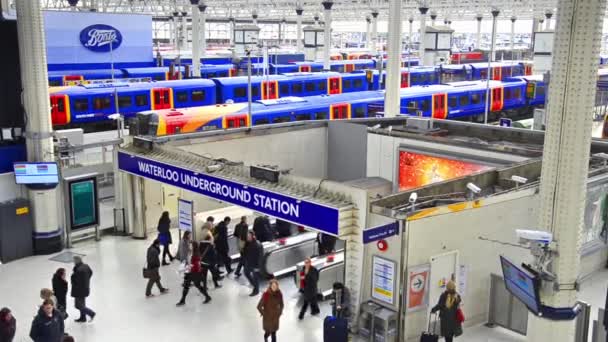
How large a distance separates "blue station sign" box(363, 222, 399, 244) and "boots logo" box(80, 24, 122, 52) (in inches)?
1031

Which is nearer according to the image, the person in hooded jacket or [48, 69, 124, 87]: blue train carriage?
the person in hooded jacket

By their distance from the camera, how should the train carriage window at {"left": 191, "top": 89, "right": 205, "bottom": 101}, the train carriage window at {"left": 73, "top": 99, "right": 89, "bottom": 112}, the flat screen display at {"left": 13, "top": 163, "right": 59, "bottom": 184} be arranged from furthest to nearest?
the train carriage window at {"left": 191, "top": 89, "right": 205, "bottom": 101}
the train carriage window at {"left": 73, "top": 99, "right": 89, "bottom": 112}
the flat screen display at {"left": 13, "top": 163, "right": 59, "bottom": 184}

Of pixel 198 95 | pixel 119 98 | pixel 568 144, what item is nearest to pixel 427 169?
pixel 568 144

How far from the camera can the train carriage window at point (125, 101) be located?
27.0m

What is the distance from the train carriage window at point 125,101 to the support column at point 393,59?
10947 millimetres

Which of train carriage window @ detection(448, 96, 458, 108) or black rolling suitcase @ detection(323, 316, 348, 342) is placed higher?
train carriage window @ detection(448, 96, 458, 108)

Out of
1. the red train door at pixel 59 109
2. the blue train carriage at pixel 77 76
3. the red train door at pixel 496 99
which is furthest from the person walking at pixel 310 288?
the red train door at pixel 496 99

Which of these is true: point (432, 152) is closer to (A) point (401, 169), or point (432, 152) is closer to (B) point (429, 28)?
(A) point (401, 169)

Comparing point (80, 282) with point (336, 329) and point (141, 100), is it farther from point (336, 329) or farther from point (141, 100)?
point (141, 100)

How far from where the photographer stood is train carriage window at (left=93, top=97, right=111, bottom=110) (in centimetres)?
2644

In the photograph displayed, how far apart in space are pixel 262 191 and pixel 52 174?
18.4ft

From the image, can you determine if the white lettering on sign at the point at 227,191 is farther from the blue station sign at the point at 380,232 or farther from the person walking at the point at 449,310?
the person walking at the point at 449,310

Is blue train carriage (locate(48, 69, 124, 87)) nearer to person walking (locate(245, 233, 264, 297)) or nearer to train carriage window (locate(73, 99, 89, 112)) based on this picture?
train carriage window (locate(73, 99, 89, 112))

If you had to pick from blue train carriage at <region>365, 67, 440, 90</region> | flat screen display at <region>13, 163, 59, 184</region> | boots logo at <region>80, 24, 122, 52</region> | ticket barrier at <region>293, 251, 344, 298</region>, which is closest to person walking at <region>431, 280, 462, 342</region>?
ticket barrier at <region>293, 251, 344, 298</region>
